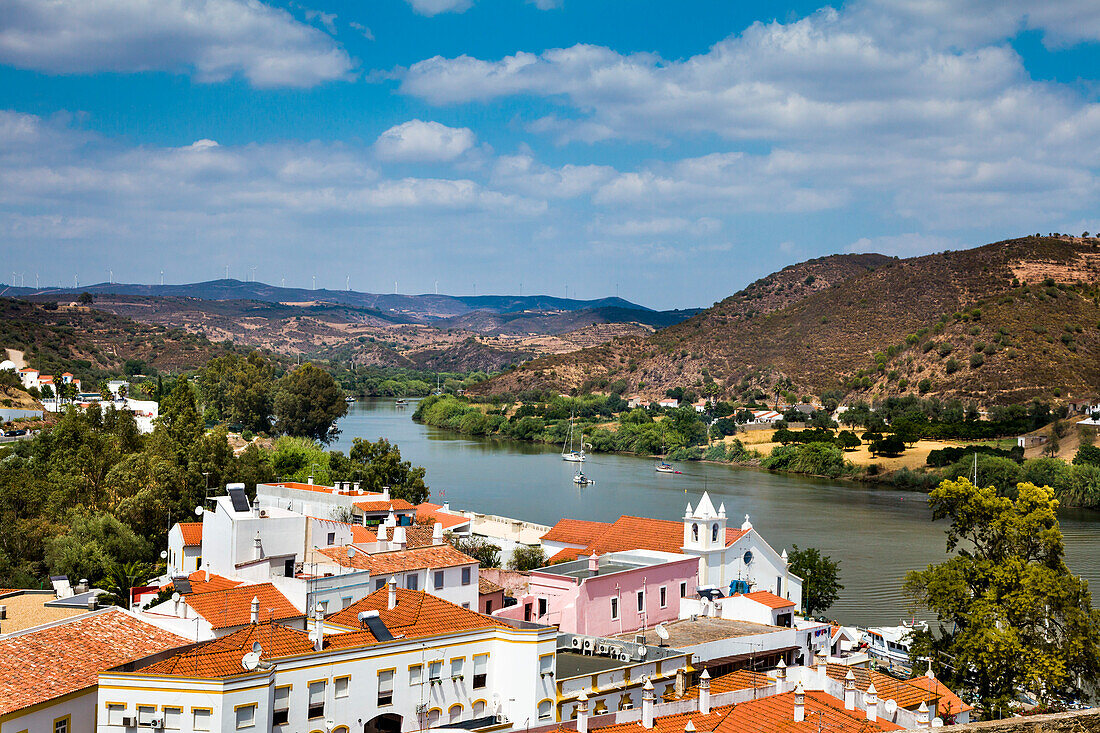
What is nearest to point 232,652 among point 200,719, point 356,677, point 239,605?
point 200,719

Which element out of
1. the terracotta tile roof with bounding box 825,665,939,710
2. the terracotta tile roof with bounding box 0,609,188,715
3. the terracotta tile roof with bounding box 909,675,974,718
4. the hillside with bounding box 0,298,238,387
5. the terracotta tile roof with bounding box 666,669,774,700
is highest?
the hillside with bounding box 0,298,238,387

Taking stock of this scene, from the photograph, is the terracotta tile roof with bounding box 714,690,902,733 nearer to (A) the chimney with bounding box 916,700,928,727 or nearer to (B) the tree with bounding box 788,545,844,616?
(A) the chimney with bounding box 916,700,928,727

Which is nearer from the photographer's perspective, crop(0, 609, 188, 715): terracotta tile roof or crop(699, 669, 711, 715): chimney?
crop(0, 609, 188, 715): terracotta tile roof

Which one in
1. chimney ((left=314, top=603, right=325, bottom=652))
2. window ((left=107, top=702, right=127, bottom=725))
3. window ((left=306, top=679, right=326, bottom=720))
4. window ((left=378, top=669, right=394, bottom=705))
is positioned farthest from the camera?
window ((left=378, top=669, right=394, bottom=705))

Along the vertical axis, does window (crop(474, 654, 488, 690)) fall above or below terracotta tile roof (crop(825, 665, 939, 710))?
above

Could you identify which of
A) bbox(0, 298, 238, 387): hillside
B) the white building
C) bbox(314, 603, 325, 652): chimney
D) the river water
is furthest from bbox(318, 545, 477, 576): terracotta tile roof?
bbox(0, 298, 238, 387): hillside

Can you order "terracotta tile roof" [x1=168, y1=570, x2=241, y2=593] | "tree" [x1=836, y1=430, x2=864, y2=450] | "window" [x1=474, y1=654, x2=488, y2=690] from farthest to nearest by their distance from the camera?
"tree" [x1=836, y1=430, x2=864, y2=450]
"terracotta tile roof" [x1=168, y1=570, x2=241, y2=593]
"window" [x1=474, y1=654, x2=488, y2=690]

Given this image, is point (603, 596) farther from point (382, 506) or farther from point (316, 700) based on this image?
point (382, 506)

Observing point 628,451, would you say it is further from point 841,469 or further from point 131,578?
point 131,578
